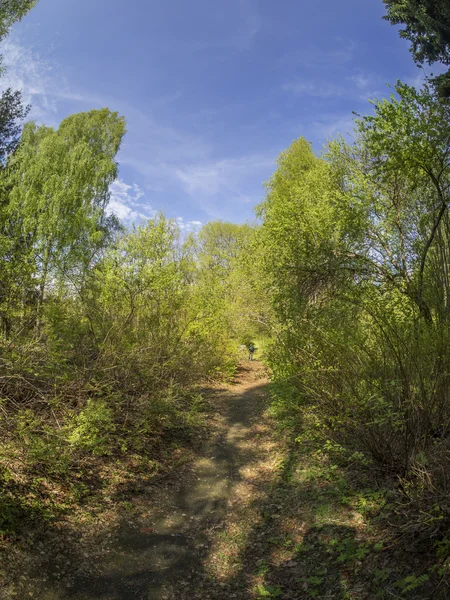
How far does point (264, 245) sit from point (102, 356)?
19.4 feet

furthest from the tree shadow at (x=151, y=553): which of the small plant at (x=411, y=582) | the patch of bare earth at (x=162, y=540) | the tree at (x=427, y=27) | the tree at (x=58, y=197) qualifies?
the tree at (x=427, y=27)

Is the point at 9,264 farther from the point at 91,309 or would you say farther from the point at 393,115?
the point at 393,115

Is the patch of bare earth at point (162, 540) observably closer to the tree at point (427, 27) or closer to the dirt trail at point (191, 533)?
the dirt trail at point (191, 533)

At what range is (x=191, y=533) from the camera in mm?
5676

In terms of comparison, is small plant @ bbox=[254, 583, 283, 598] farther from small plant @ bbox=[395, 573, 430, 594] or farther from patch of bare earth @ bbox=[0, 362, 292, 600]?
small plant @ bbox=[395, 573, 430, 594]

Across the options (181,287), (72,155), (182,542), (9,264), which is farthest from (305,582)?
(72,155)

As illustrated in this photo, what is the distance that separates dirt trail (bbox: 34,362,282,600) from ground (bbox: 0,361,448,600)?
2cm

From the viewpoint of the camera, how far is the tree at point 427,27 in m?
9.27

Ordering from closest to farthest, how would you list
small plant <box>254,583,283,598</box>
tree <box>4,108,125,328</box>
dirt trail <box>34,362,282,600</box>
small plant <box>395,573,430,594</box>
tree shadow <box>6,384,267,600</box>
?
1. small plant <box>395,573,430,594</box>
2. small plant <box>254,583,283,598</box>
3. tree shadow <box>6,384,267,600</box>
4. dirt trail <box>34,362,282,600</box>
5. tree <box>4,108,125,328</box>

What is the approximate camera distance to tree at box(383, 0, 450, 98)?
9273 mm

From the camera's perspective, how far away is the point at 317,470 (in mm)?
6773

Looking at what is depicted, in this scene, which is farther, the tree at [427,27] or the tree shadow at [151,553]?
the tree at [427,27]

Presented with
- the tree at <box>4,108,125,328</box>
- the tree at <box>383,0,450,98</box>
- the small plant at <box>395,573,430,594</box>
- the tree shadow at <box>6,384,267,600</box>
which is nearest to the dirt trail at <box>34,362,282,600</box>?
the tree shadow at <box>6,384,267,600</box>

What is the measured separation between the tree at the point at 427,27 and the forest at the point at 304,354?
0.05 metres
